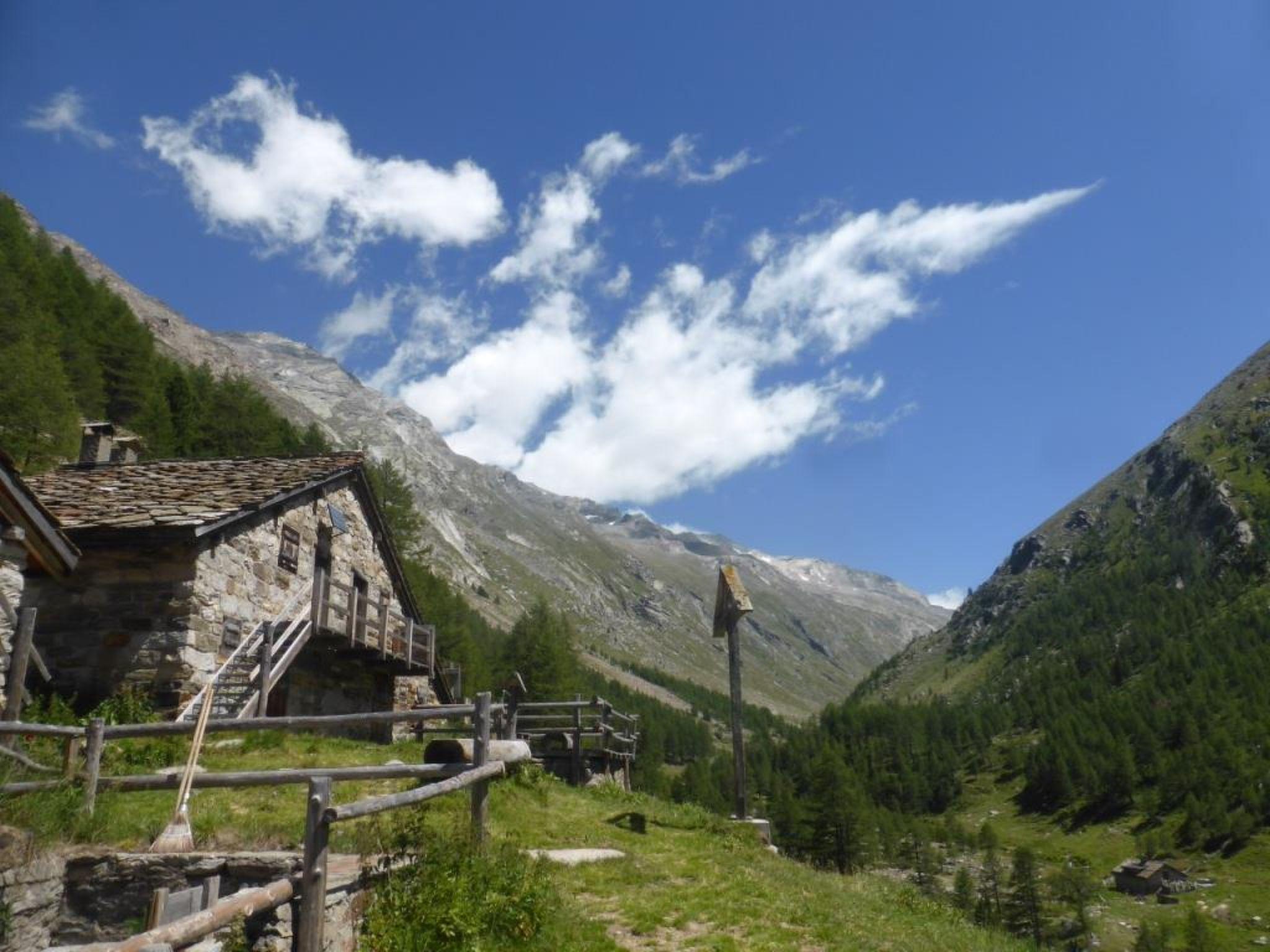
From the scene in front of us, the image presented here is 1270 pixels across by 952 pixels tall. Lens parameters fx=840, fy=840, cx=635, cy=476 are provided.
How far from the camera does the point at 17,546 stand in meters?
12.6

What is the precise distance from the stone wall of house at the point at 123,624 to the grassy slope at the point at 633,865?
2.91 meters

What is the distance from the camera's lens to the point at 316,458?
25.3 meters

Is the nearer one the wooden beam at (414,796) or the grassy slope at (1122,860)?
the wooden beam at (414,796)

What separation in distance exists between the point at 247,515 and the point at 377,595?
831cm

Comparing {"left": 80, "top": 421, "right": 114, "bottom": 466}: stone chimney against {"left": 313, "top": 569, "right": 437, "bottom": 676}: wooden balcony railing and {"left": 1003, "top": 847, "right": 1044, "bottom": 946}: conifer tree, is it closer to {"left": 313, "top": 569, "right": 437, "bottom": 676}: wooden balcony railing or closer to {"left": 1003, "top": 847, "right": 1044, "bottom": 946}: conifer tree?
{"left": 313, "top": 569, "right": 437, "bottom": 676}: wooden balcony railing

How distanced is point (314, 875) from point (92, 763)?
460 cm

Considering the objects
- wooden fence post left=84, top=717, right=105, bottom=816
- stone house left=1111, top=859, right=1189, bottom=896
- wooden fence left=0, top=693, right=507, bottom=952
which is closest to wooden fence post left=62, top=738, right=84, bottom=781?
wooden fence left=0, top=693, right=507, bottom=952

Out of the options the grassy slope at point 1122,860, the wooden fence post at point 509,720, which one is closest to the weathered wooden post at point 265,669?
the wooden fence post at point 509,720

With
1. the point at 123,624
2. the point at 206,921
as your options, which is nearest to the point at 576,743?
Answer: the point at 123,624

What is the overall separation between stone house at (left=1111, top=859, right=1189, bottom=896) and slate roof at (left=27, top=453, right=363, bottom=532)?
371 feet

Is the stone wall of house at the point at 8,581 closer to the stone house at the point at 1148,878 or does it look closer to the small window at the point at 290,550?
the small window at the point at 290,550

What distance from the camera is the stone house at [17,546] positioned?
12055 mm

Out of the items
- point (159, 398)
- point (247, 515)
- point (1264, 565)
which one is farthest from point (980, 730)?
point (247, 515)

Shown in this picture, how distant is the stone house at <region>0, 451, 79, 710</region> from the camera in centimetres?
1205
